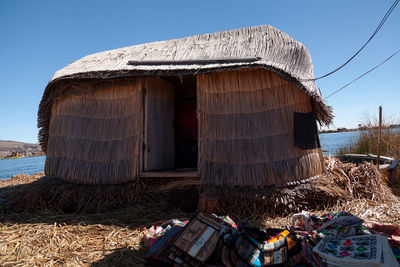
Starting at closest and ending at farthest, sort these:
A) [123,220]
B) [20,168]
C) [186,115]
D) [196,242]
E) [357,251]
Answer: [357,251], [196,242], [123,220], [186,115], [20,168]

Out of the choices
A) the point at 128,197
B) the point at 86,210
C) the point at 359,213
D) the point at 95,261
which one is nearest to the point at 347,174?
the point at 359,213

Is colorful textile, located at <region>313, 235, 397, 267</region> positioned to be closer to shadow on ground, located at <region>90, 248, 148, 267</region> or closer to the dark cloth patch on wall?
shadow on ground, located at <region>90, 248, 148, 267</region>

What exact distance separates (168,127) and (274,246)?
391 cm

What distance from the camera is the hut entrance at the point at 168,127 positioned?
185 inches

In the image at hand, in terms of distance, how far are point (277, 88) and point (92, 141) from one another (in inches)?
139

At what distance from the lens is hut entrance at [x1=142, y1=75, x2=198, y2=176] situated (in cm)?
469

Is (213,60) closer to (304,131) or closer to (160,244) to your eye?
(304,131)

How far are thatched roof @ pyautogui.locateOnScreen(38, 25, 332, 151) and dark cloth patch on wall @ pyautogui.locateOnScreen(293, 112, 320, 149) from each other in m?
0.35

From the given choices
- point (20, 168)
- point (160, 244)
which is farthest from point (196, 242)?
point (20, 168)

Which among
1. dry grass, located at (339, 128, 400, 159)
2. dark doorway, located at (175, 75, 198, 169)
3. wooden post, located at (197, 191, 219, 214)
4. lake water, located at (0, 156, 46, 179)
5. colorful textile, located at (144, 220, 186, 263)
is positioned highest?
dark doorway, located at (175, 75, 198, 169)

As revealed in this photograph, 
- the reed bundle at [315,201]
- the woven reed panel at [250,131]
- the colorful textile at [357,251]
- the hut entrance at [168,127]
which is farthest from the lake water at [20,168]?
the colorful textile at [357,251]

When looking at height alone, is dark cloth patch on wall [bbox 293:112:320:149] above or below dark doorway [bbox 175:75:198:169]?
below

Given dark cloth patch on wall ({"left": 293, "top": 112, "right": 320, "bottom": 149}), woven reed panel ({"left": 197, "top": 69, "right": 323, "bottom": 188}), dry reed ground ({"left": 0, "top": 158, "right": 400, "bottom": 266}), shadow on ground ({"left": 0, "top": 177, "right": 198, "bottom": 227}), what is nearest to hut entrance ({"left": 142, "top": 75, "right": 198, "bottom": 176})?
shadow on ground ({"left": 0, "top": 177, "right": 198, "bottom": 227})

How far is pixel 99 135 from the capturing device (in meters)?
4.66
